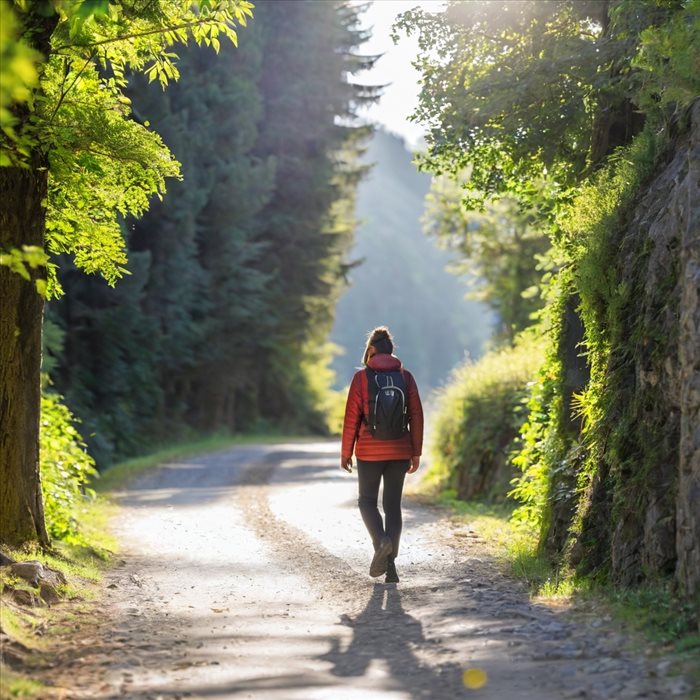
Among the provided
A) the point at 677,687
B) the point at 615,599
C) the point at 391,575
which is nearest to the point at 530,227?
the point at 391,575

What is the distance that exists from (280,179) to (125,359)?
47.9ft

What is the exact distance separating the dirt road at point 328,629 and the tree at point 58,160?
1499mm

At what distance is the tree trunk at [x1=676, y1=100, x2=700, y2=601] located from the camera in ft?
→ 21.2

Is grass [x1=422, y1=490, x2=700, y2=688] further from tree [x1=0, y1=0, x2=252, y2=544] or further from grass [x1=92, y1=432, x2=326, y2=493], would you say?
grass [x1=92, y1=432, x2=326, y2=493]

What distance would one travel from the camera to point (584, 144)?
12.1 metres

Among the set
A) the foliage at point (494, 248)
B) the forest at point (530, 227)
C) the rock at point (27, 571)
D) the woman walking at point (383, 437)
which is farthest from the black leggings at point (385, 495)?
the foliage at point (494, 248)

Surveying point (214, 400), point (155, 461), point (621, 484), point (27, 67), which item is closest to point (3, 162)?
point (27, 67)

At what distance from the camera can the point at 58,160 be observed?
360 inches

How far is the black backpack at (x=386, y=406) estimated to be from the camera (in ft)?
29.8

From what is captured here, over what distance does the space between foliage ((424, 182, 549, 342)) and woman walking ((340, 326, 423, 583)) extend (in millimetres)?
20110

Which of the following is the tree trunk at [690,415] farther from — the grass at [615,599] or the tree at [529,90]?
the tree at [529,90]

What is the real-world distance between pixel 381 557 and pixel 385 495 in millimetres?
546

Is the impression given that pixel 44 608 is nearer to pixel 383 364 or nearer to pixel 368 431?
pixel 368 431

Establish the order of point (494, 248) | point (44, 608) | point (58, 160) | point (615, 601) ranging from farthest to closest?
point (494, 248)
point (58, 160)
point (44, 608)
point (615, 601)
